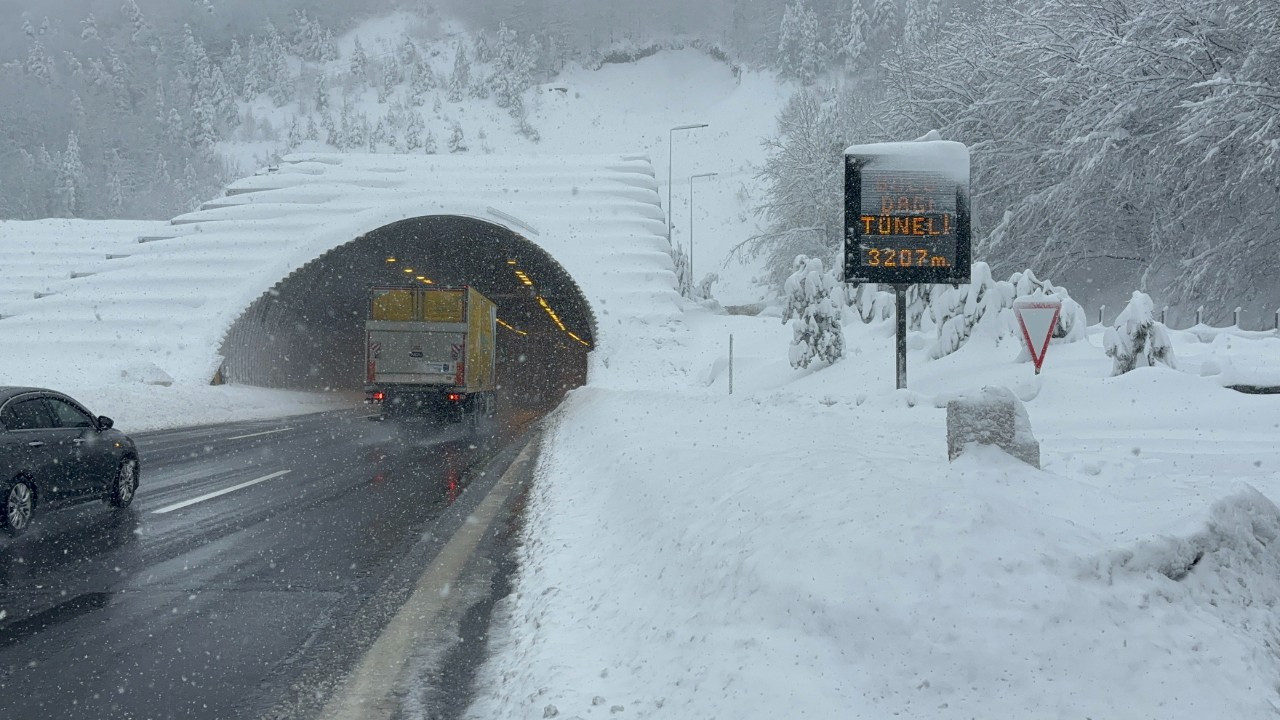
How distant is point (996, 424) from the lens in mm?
7641

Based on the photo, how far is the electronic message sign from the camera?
17031mm

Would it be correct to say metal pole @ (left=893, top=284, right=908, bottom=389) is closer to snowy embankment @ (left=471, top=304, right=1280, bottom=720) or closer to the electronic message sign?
the electronic message sign

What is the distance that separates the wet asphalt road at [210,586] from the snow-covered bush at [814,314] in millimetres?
13865

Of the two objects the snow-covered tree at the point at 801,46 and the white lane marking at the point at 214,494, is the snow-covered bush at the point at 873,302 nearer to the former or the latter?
the white lane marking at the point at 214,494

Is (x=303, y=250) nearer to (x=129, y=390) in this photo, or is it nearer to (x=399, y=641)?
(x=129, y=390)

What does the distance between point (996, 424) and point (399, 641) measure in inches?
189

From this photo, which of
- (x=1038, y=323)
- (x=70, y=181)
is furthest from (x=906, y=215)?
(x=70, y=181)

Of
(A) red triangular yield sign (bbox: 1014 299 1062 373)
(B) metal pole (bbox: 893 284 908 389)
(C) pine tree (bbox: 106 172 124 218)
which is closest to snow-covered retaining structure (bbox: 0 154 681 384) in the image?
(B) metal pole (bbox: 893 284 908 389)

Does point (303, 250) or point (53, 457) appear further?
point (303, 250)

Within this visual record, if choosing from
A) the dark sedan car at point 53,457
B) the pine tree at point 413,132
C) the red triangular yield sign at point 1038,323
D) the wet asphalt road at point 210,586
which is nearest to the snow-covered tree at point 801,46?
the pine tree at point 413,132

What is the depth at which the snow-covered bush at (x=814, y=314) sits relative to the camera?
2670 cm

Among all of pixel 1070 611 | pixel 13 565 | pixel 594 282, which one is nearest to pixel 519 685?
pixel 1070 611

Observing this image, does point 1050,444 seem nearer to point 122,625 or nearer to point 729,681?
point 729,681

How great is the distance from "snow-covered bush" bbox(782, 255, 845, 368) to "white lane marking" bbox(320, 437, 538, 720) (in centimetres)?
1828
